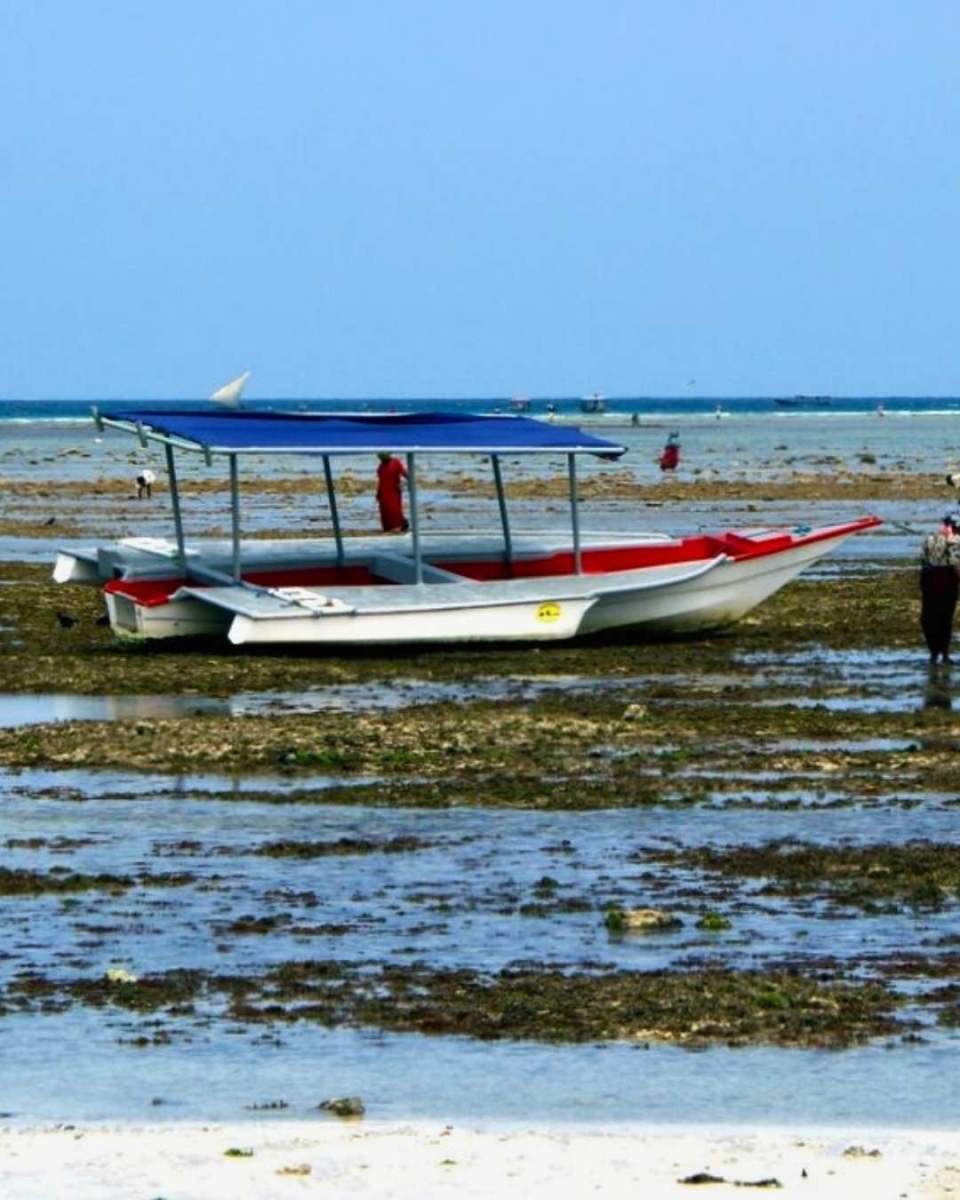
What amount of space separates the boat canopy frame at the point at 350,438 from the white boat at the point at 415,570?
3 cm

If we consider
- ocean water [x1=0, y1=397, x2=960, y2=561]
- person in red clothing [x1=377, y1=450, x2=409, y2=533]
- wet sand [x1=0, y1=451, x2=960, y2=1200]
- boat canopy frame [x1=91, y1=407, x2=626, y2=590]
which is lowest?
ocean water [x1=0, y1=397, x2=960, y2=561]

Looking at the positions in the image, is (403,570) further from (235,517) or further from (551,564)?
(235,517)

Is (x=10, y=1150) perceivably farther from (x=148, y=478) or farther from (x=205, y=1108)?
(x=148, y=478)

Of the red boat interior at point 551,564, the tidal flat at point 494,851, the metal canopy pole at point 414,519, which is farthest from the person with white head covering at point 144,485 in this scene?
the tidal flat at point 494,851

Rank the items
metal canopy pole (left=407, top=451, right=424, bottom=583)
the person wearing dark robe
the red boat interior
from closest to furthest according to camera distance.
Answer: the person wearing dark robe < metal canopy pole (left=407, top=451, right=424, bottom=583) < the red boat interior

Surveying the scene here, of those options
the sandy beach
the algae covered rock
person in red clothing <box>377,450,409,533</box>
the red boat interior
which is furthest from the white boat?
the sandy beach

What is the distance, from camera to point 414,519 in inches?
987

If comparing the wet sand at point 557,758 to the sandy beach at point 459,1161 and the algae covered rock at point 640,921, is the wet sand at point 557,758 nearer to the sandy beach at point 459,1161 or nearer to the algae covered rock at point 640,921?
the sandy beach at point 459,1161

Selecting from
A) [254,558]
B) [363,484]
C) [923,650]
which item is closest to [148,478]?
[363,484]

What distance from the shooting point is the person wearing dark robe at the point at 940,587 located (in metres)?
23.3

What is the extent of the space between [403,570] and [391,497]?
399 cm

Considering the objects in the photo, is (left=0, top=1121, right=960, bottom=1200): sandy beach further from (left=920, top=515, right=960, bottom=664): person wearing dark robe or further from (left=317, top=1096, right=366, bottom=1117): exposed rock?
(left=920, top=515, right=960, bottom=664): person wearing dark robe

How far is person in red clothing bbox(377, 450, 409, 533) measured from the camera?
30.4m

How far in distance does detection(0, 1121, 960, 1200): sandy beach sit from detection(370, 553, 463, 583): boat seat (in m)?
16.7
